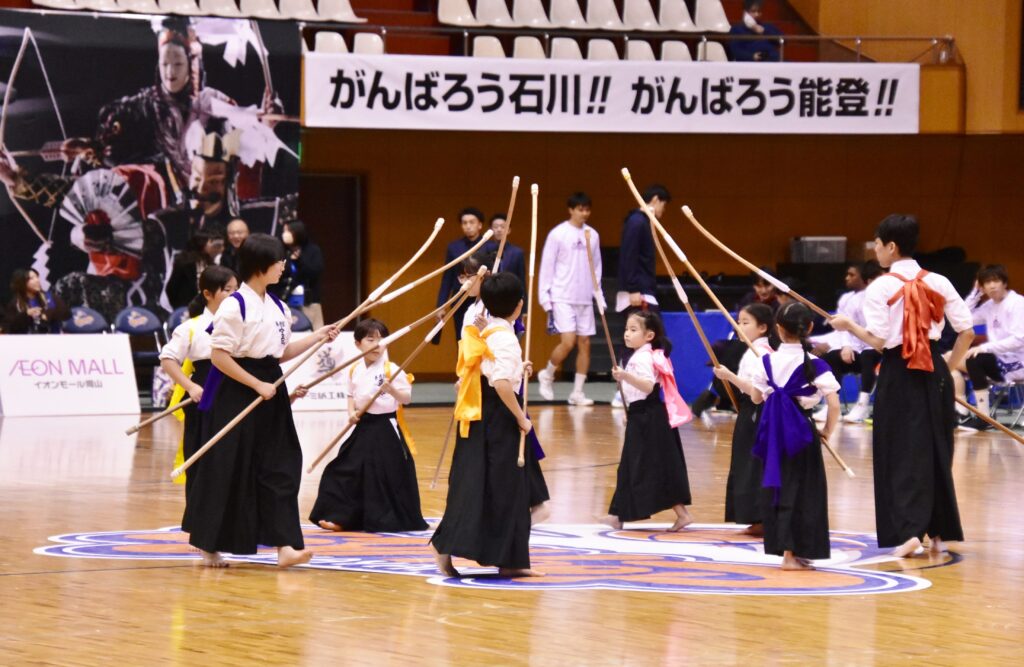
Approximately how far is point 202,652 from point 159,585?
1.58 metres

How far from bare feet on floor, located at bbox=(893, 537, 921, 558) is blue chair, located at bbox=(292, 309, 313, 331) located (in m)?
9.66

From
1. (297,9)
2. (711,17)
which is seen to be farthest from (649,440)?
(711,17)

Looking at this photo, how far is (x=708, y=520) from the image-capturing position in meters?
10.3

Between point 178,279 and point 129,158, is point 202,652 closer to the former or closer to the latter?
point 178,279

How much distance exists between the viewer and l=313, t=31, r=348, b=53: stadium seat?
18.8 m

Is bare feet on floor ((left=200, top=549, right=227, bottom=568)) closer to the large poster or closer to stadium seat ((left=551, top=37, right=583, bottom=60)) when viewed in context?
the large poster

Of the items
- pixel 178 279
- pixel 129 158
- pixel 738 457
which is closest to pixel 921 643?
pixel 738 457

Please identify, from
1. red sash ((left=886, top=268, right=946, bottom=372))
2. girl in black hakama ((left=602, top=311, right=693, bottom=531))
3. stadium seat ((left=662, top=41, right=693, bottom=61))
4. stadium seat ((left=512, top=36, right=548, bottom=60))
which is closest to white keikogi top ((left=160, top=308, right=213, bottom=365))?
girl in black hakama ((left=602, top=311, right=693, bottom=531))

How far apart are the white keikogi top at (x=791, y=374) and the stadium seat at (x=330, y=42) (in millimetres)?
11106

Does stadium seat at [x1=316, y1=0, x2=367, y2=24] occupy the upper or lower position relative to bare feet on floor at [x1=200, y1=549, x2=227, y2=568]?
upper

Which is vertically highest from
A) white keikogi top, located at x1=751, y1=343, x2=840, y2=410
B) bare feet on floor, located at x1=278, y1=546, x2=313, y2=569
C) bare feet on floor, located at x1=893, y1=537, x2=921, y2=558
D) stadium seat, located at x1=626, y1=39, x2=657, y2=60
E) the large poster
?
stadium seat, located at x1=626, y1=39, x2=657, y2=60

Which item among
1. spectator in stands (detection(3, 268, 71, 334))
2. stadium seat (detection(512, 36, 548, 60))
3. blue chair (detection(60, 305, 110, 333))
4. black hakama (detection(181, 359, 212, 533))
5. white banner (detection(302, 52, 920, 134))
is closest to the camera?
black hakama (detection(181, 359, 212, 533))

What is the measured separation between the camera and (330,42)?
18.8 m

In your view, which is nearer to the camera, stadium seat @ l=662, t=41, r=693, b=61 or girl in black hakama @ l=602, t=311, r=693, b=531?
girl in black hakama @ l=602, t=311, r=693, b=531
